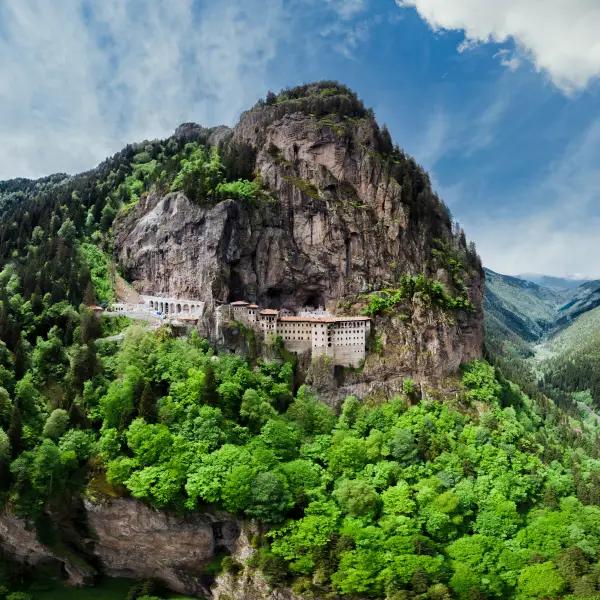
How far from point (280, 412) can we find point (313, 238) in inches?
1285

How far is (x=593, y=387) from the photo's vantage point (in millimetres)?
194125

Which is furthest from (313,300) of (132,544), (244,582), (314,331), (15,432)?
(15,432)

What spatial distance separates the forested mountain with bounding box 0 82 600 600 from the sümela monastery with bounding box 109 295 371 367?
2566 mm

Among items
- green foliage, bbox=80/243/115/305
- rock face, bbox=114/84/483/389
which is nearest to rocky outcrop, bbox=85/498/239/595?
rock face, bbox=114/84/483/389

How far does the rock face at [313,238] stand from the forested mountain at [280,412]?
379 mm

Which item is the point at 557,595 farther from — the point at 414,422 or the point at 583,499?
the point at 414,422

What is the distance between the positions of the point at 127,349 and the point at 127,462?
60.2 feet

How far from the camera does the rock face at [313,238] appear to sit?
84625 millimetres

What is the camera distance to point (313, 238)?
91.1m

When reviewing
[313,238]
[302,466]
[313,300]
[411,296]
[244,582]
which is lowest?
[244,582]

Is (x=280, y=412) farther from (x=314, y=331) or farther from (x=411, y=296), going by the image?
(x=411, y=296)

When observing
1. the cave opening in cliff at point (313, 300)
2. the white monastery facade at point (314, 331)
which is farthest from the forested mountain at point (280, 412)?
the white monastery facade at point (314, 331)

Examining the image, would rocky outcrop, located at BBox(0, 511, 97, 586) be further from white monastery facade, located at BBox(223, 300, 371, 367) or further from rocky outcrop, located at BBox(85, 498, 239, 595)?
white monastery facade, located at BBox(223, 300, 371, 367)

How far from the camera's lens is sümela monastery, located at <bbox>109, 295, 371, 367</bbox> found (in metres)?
77.4
